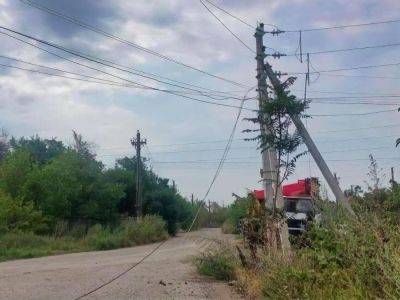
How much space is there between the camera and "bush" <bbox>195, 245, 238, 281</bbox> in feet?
46.6

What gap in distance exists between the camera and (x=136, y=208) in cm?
4953

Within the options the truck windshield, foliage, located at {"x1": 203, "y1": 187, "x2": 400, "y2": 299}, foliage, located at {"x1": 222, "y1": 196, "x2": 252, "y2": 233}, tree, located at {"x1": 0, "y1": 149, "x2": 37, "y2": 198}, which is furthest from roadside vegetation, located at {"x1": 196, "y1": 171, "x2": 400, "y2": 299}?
tree, located at {"x1": 0, "y1": 149, "x2": 37, "y2": 198}

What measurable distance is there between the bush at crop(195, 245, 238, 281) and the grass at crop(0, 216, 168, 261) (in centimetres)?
1446

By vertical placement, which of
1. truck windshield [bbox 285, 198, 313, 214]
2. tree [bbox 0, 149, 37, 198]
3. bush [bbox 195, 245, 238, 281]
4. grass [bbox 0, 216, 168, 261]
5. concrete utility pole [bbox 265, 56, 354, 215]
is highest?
tree [bbox 0, 149, 37, 198]

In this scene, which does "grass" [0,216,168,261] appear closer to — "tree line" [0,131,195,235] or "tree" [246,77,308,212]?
"tree line" [0,131,195,235]

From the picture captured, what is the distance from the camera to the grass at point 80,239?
30030 mm

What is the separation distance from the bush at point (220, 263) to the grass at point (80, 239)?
47.5 feet

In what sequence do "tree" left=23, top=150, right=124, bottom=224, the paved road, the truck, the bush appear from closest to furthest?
1. the paved road
2. the bush
3. the truck
4. "tree" left=23, top=150, right=124, bottom=224

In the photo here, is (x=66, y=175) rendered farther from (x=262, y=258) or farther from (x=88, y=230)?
(x=262, y=258)

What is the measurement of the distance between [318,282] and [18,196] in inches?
1228

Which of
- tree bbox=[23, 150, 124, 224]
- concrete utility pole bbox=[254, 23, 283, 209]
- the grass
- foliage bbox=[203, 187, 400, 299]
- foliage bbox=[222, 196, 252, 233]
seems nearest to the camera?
foliage bbox=[203, 187, 400, 299]

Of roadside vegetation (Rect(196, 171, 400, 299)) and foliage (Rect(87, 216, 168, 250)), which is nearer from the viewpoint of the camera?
roadside vegetation (Rect(196, 171, 400, 299))

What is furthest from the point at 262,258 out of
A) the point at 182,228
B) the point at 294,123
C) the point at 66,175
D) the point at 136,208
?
the point at 182,228

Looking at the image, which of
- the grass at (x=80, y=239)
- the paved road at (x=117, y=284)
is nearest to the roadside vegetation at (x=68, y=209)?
the grass at (x=80, y=239)
